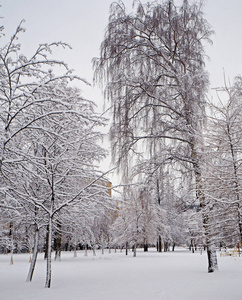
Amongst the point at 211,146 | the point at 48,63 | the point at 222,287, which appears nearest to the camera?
the point at 48,63

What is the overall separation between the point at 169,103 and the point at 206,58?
100 inches

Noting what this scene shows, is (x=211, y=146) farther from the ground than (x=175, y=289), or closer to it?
farther from the ground

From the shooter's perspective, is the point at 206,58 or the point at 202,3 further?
the point at 206,58

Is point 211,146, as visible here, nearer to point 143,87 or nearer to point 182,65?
point 143,87

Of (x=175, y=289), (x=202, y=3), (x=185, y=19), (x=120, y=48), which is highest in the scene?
(x=202, y=3)

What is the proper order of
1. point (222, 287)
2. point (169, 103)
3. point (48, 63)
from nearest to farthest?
point (48, 63), point (222, 287), point (169, 103)

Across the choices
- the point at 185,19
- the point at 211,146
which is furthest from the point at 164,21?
the point at 211,146

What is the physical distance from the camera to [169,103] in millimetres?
9070

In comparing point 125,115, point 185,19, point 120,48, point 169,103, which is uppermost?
point 185,19

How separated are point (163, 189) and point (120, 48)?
16.9 ft

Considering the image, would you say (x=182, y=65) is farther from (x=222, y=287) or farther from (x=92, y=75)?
Answer: (x=222, y=287)

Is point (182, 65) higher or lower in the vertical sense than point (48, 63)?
higher

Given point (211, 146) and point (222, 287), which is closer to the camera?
point (211, 146)

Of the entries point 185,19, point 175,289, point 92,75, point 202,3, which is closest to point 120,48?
point 92,75
